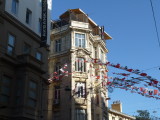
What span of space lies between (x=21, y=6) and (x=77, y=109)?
13.6 meters

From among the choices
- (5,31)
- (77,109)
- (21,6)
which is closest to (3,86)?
(5,31)

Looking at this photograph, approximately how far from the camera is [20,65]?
23516mm

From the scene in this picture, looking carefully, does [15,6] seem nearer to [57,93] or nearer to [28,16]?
[28,16]

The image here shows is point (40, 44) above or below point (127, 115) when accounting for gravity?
Result: above

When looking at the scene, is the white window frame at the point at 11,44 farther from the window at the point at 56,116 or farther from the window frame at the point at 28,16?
the window at the point at 56,116

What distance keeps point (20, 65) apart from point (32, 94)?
8.28 feet

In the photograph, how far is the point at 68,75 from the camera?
35531 millimetres

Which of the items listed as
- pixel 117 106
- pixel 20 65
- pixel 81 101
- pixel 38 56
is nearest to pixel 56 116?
pixel 81 101

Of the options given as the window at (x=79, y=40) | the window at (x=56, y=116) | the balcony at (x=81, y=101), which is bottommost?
the window at (x=56, y=116)

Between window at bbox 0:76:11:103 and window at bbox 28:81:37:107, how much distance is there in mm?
1729

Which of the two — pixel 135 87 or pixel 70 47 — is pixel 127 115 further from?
pixel 135 87

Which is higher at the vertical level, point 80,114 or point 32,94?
point 32,94

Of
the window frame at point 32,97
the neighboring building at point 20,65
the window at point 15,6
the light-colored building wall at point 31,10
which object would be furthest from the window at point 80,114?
the window at point 15,6

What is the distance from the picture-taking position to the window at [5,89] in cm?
2175
